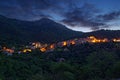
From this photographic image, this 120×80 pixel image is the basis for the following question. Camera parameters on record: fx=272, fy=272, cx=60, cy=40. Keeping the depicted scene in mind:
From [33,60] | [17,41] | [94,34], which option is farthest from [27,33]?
[33,60]

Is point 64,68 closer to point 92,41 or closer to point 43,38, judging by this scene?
point 92,41

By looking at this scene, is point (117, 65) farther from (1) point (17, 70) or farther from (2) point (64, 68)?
(1) point (17, 70)

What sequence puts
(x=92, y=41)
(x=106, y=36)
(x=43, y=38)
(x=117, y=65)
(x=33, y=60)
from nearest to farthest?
(x=117, y=65), (x=33, y=60), (x=92, y=41), (x=106, y=36), (x=43, y=38)

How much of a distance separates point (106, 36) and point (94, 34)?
22.5ft

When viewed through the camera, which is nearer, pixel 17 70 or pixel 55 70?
pixel 55 70

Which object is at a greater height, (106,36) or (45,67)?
(106,36)

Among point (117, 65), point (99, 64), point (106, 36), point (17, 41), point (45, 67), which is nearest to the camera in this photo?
point (117, 65)

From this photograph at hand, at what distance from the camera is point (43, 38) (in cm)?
11512

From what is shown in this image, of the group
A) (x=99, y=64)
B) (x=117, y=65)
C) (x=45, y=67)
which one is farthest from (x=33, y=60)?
(x=117, y=65)

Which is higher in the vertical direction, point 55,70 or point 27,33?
point 27,33

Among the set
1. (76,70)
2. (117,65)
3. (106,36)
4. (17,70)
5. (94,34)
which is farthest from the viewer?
(94,34)

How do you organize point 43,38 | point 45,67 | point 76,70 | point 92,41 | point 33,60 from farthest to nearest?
point 43,38 < point 92,41 < point 33,60 < point 45,67 < point 76,70

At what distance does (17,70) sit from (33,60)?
12.2 metres

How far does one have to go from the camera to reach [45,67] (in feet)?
138
